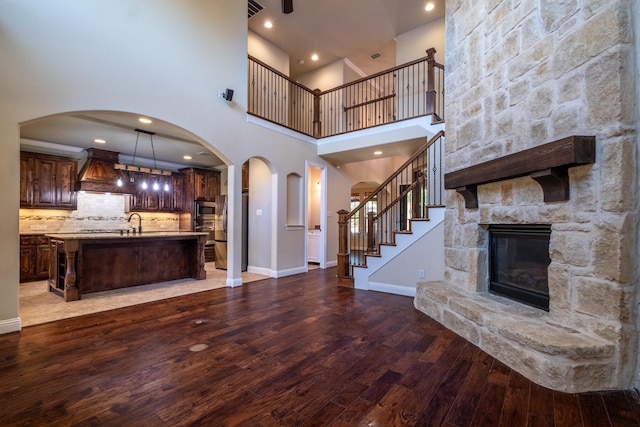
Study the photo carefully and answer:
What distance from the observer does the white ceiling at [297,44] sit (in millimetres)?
5152

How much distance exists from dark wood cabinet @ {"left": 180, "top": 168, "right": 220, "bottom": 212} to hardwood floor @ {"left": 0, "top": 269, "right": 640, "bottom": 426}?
5.27 m

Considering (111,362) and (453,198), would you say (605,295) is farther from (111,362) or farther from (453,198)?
(111,362)

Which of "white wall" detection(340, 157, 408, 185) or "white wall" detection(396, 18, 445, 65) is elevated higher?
"white wall" detection(396, 18, 445, 65)

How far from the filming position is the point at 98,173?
6.54 m

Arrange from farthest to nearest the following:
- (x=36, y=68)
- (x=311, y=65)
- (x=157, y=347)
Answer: (x=311, y=65)
(x=36, y=68)
(x=157, y=347)

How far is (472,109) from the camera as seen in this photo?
3197 millimetres

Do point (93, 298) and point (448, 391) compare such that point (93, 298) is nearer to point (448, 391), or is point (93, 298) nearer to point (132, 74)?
point (132, 74)

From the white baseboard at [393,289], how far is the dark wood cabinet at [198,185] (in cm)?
594

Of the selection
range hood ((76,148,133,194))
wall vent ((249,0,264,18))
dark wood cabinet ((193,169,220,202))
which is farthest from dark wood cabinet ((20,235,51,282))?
wall vent ((249,0,264,18))

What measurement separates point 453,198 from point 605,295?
5.86 ft

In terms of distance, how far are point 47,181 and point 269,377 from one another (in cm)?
690

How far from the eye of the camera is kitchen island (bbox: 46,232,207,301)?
4.25 m

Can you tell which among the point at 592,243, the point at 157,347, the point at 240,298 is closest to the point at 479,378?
the point at 592,243

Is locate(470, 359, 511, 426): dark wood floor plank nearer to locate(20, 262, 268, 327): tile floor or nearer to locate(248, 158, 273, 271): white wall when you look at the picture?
locate(20, 262, 268, 327): tile floor
